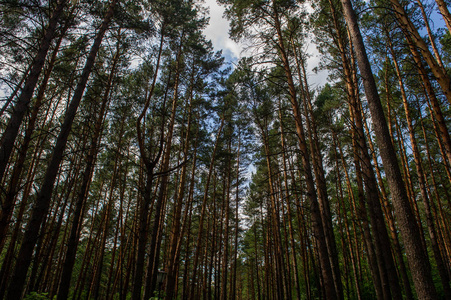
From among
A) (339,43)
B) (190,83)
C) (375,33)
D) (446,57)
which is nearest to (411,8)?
(375,33)

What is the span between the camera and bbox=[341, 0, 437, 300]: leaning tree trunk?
263cm

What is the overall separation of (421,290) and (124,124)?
12.2 m

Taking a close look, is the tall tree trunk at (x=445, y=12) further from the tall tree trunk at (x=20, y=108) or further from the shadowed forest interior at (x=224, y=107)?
the tall tree trunk at (x=20, y=108)

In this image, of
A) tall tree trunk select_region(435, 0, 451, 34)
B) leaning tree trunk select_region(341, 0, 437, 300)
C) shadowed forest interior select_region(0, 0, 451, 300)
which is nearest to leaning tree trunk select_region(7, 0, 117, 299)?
shadowed forest interior select_region(0, 0, 451, 300)

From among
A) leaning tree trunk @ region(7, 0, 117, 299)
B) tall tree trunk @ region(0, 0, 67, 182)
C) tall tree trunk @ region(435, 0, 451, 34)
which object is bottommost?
leaning tree trunk @ region(7, 0, 117, 299)

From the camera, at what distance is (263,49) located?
261 inches

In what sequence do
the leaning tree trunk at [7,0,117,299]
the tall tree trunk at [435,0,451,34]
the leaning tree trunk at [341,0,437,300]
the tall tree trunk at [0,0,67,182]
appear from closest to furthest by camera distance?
1. the leaning tree trunk at [341,0,437,300]
2. the leaning tree trunk at [7,0,117,299]
3. the tall tree trunk at [0,0,67,182]
4. the tall tree trunk at [435,0,451,34]

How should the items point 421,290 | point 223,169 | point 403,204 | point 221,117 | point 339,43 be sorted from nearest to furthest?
point 421,290 < point 403,204 < point 339,43 < point 221,117 < point 223,169

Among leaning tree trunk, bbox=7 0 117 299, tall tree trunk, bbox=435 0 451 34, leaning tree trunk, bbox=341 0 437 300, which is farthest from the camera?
tall tree trunk, bbox=435 0 451 34

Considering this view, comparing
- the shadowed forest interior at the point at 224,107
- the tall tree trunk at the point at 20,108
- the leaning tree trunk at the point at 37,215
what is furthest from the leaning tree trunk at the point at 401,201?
the tall tree trunk at the point at 20,108

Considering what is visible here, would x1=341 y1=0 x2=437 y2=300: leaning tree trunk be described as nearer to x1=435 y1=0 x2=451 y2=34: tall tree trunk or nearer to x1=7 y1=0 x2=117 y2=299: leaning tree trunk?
x1=435 y1=0 x2=451 y2=34: tall tree trunk

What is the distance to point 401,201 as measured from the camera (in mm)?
2982

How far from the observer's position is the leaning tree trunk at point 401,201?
2.63 m

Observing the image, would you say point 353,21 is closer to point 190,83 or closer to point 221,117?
point 190,83
